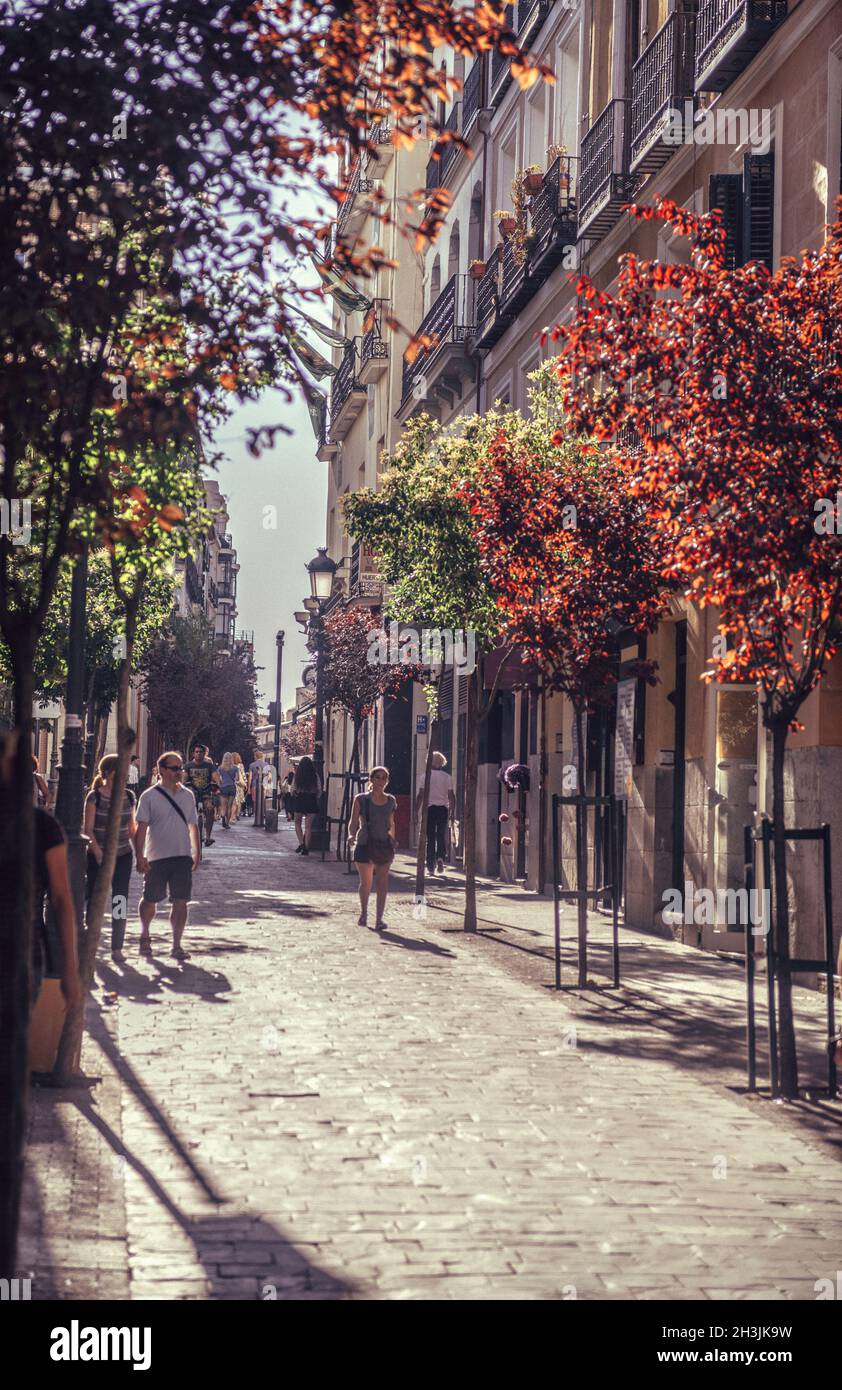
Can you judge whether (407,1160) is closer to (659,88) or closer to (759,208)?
(759,208)

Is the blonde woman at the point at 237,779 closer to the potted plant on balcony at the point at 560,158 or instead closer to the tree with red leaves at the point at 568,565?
the potted plant on balcony at the point at 560,158

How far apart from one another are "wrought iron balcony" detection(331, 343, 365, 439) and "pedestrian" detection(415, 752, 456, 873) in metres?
22.4

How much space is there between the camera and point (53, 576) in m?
5.49

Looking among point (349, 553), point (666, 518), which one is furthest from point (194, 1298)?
point (349, 553)

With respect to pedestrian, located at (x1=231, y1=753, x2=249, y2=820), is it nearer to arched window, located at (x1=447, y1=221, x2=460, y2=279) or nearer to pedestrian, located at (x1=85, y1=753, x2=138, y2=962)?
arched window, located at (x1=447, y1=221, x2=460, y2=279)

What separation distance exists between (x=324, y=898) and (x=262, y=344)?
17.8 meters

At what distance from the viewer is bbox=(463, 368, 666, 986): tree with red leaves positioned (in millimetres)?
15234

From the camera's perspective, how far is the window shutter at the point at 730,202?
55.2ft

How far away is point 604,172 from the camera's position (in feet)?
Answer: 74.5

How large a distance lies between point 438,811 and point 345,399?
87.1 ft

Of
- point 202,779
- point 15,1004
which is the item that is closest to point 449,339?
point 202,779

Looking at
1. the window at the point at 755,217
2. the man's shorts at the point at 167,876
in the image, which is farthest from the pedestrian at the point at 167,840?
the window at the point at 755,217

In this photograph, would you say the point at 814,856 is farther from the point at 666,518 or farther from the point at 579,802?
the point at 666,518

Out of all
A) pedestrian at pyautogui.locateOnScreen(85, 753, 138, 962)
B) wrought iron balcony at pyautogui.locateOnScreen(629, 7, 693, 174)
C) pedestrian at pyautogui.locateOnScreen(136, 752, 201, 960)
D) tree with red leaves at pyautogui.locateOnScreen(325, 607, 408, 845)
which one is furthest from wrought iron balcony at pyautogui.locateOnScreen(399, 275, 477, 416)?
pedestrian at pyautogui.locateOnScreen(136, 752, 201, 960)
